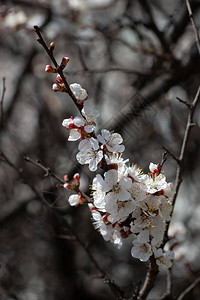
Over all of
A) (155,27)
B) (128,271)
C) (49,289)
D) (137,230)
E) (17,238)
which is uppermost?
(155,27)

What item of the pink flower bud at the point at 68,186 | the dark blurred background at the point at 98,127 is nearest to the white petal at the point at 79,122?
the pink flower bud at the point at 68,186

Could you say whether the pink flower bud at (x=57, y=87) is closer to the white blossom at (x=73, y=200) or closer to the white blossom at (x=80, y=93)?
the white blossom at (x=80, y=93)

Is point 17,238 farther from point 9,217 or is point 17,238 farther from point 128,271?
point 128,271

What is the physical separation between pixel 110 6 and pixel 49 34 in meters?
1.12

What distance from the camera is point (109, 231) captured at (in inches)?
56.3

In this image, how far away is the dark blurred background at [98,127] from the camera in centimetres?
340

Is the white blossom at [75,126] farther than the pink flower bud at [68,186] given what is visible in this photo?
No

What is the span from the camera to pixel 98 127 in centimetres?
329

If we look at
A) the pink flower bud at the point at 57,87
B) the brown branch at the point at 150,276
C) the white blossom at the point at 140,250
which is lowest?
the brown branch at the point at 150,276

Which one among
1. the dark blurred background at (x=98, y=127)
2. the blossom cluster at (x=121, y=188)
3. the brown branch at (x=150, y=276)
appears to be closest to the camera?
the blossom cluster at (x=121, y=188)

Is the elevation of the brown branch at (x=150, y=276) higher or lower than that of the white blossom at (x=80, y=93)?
lower

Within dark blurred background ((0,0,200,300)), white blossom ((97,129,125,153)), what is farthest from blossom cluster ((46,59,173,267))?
dark blurred background ((0,0,200,300))

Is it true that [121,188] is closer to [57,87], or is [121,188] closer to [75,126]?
[75,126]

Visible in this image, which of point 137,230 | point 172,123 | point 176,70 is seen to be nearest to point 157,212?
point 137,230
